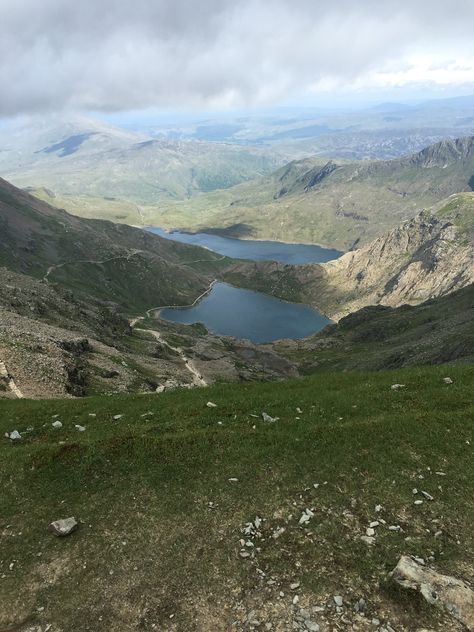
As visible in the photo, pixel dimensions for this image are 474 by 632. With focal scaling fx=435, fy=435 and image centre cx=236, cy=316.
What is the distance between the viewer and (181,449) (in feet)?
80.2

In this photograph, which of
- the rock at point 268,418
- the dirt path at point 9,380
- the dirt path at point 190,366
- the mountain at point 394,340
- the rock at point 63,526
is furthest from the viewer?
the mountain at point 394,340

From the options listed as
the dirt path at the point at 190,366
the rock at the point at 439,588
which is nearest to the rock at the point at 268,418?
the rock at the point at 439,588

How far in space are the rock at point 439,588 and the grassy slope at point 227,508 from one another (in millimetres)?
517

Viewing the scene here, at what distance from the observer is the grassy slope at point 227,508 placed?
52.7 feet

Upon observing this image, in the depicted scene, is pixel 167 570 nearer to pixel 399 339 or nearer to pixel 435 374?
pixel 435 374

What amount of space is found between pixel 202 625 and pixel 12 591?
25.0ft

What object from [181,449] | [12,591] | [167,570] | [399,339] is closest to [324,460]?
[181,449]

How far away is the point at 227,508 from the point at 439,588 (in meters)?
9.13

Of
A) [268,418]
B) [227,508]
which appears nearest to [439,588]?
[227,508]

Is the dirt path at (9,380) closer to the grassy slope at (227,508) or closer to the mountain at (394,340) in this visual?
the grassy slope at (227,508)

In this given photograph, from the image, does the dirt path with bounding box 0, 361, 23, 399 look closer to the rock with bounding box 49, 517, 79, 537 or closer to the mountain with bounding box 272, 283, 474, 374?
the rock with bounding box 49, 517, 79, 537

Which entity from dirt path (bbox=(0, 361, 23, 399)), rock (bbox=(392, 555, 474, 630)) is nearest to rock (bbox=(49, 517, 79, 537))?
rock (bbox=(392, 555, 474, 630))

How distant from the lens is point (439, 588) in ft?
50.3

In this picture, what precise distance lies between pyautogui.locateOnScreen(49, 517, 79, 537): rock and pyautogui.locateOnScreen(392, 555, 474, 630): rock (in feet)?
44.5
